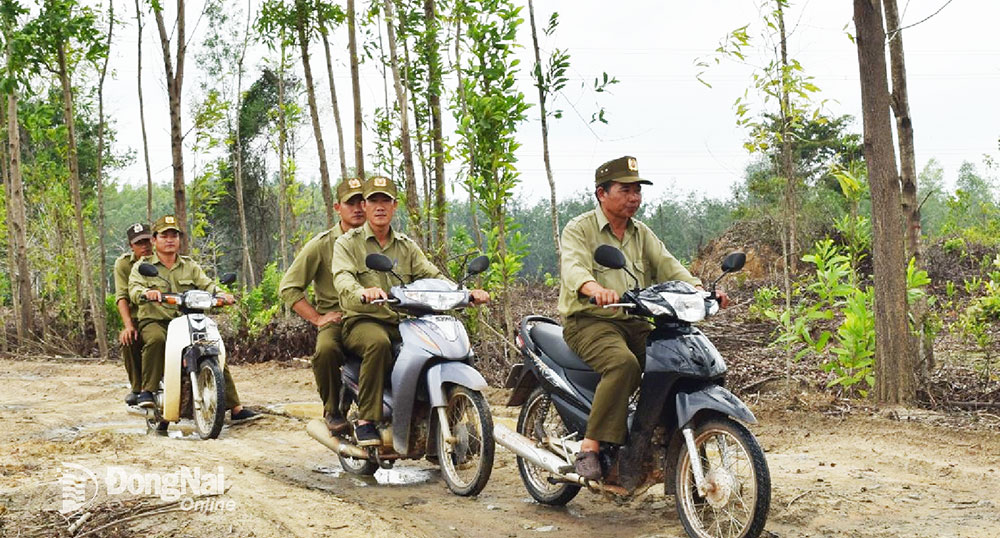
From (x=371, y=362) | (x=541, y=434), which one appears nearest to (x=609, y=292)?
(x=541, y=434)

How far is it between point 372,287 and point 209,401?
2.77 metres

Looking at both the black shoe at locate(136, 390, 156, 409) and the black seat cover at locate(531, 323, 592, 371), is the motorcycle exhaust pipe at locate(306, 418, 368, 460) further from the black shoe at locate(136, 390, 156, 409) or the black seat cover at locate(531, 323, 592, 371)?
the black shoe at locate(136, 390, 156, 409)

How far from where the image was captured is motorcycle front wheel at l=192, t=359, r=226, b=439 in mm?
8133

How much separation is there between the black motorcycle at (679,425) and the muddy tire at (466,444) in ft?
1.16

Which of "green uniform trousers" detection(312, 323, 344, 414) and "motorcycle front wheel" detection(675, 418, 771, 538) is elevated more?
"green uniform trousers" detection(312, 323, 344, 414)

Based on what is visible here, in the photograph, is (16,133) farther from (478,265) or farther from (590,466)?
(590,466)

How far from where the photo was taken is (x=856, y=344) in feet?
27.3

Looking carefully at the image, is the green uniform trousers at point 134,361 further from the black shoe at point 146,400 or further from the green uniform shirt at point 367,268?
the green uniform shirt at point 367,268

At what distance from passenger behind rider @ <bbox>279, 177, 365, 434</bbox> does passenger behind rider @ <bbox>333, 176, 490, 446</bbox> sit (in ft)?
0.53

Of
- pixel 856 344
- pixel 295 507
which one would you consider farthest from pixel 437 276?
pixel 856 344

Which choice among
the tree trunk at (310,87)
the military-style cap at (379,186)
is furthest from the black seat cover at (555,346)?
the tree trunk at (310,87)

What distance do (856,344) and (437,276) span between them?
380 cm

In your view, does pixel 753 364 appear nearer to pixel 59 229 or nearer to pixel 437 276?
pixel 437 276

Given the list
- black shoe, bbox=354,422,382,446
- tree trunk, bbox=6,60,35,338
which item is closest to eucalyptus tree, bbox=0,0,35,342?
tree trunk, bbox=6,60,35,338
